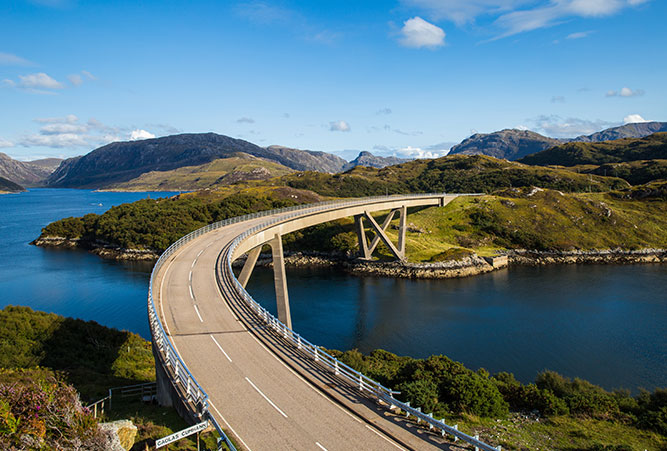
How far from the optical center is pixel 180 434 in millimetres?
13266

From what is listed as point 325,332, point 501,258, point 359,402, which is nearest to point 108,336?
point 325,332

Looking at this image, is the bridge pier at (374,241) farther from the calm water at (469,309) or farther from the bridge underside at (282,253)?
the calm water at (469,309)

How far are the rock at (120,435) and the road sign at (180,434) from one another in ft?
3.39

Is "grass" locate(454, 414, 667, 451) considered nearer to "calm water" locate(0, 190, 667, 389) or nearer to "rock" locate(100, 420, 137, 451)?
"rock" locate(100, 420, 137, 451)

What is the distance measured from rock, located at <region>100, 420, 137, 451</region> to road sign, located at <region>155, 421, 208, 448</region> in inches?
40.6

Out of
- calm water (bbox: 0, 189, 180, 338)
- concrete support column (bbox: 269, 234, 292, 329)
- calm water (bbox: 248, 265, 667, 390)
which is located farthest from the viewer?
calm water (bbox: 0, 189, 180, 338)

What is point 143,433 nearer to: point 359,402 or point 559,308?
point 359,402

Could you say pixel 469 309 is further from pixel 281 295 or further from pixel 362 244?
pixel 362 244

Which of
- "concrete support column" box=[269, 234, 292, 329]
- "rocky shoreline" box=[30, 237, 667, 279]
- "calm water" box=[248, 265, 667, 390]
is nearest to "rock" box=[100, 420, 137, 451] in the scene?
"concrete support column" box=[269, 234, 292, 329]

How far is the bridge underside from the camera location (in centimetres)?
4462

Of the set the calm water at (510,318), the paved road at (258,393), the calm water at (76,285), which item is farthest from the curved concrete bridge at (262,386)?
the calm water at (76,285)

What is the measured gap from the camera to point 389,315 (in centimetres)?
5559

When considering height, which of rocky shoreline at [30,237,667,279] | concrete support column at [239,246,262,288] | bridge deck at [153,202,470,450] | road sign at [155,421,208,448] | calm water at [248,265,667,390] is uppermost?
concrete support column at [239,246,262,288]

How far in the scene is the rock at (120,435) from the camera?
39.6 ft
